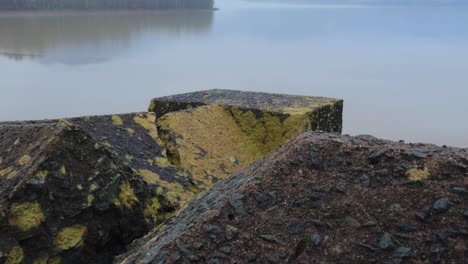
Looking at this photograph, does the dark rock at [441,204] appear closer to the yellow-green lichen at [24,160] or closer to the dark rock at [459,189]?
the dark rock at [459,189]


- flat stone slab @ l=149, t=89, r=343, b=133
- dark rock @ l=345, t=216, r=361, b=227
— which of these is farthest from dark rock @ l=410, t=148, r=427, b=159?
flat stone slab @ l=149, t=89, r=343, b=133

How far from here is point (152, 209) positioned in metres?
1.87

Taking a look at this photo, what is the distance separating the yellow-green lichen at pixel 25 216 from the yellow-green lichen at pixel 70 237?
0.08m

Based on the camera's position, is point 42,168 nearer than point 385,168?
No

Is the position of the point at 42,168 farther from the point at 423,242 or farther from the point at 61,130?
the point at 423,242

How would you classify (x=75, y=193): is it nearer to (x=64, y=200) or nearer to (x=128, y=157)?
(x=64, y=200)

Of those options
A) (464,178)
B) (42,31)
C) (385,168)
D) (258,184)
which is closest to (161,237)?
(258,184)

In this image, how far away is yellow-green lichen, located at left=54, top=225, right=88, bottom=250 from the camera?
155 centimetres

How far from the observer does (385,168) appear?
124cm

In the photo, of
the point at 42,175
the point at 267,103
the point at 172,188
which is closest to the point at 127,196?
the point at 42,175

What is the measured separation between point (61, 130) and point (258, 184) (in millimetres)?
685

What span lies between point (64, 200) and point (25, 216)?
0.39 ft

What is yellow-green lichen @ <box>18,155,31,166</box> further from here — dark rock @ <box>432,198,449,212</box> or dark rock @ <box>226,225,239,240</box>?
dark rock @ <box>432,198,449,212</box>

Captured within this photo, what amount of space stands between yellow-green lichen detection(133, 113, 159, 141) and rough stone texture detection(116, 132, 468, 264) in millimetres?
1358
